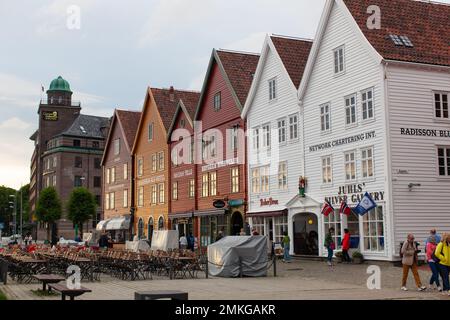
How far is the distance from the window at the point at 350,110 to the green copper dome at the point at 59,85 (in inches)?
3502

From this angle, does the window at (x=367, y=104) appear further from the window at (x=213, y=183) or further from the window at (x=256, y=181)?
the window at (x=213, y=183)

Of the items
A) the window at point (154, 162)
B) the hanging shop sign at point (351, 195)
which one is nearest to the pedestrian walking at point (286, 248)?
Answer: the hanging shop sign at point (351, 195)

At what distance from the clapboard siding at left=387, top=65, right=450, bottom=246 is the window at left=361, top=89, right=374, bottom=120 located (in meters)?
1.15

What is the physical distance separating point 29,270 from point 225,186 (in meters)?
21.5

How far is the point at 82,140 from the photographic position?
95562 millimetres

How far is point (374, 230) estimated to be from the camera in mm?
27484

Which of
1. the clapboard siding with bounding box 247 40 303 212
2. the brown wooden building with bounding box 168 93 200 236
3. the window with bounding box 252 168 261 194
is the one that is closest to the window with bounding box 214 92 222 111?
the brown wooden building with bounding box 168 93 200 236

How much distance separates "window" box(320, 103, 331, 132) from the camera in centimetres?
3113

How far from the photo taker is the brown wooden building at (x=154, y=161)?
167 feet

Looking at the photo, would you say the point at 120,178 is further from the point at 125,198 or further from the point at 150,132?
the point at 150,132

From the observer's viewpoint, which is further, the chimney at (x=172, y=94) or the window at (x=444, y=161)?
the chimney at (x=172, y=94)
